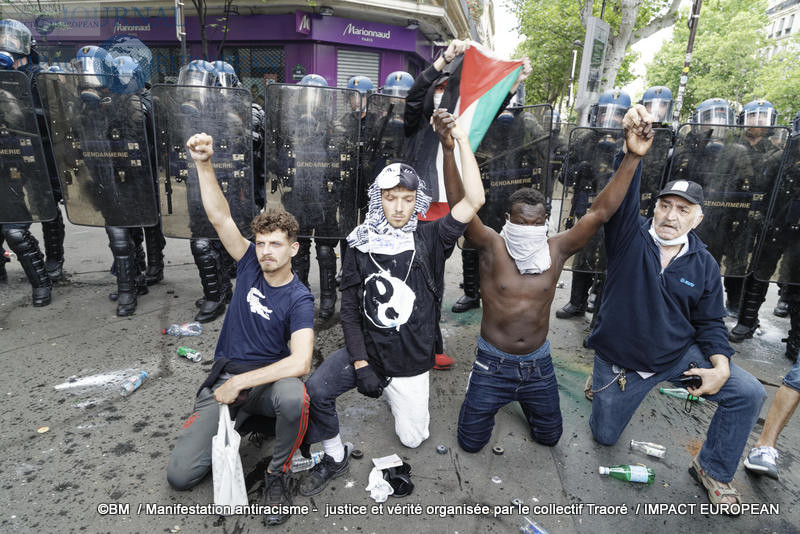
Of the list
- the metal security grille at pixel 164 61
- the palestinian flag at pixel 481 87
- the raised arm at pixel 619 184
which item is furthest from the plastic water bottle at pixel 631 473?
the metal security grille at pixel 164 61

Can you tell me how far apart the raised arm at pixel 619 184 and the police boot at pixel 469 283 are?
2.04m

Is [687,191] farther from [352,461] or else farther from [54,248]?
[54,248]

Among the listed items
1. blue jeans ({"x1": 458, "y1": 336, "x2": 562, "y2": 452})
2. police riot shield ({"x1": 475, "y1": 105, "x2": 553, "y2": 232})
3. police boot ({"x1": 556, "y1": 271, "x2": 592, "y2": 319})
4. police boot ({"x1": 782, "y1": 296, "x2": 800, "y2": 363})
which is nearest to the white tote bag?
blue jeans ({"x1": 458, "y1": 336, "x2": 562, "y2": 452})

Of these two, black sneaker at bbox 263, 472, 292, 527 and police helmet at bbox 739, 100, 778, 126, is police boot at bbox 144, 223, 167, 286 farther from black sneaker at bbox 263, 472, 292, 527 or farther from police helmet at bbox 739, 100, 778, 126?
police helmet at bbox 739, 100, 778, 126

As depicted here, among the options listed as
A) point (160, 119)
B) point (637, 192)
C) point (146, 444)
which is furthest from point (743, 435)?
point (160, 119)

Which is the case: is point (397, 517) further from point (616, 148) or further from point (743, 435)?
point (616, 148)

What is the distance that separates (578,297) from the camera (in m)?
4.86

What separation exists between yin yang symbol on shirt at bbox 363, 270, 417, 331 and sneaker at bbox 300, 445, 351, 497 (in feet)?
2.52

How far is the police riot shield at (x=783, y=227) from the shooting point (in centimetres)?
383

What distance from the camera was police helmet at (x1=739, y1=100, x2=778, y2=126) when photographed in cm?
455

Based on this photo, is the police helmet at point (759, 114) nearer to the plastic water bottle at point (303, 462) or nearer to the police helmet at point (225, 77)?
the plastic water bottle at point (303, 462)

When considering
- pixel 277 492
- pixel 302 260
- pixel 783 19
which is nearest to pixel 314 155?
pixel 302 260

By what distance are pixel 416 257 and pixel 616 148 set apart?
2.48m

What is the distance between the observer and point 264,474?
2.43 metres
